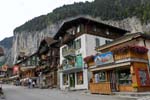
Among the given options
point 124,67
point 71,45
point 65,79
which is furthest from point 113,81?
point 65,79

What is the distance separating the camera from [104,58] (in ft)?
90.3

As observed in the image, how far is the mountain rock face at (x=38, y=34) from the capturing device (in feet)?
343

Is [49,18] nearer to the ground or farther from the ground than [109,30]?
farther from the ground

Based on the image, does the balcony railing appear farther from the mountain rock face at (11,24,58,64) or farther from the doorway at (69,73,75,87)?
the mountain rock face at (11,24,58,64)

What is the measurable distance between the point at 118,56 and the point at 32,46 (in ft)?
393

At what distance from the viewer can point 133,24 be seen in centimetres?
10550

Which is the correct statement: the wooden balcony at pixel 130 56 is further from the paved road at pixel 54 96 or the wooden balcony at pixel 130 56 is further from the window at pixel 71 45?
the window at pixel 71 45

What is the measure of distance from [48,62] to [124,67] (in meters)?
34.4

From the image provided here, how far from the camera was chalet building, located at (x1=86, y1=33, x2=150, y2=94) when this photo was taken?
78.7 feet

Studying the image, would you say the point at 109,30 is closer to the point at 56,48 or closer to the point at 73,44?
the point at 73,44

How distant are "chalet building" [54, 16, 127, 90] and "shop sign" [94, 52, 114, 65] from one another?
1081cm

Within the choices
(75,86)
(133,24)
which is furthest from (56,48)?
(133,24)

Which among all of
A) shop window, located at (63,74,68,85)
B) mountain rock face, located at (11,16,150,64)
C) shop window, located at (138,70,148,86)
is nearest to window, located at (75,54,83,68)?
shop window, located at (63,74,68,85)

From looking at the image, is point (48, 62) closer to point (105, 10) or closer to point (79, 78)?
point (79, 78)
